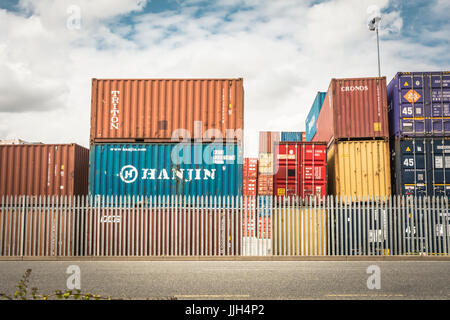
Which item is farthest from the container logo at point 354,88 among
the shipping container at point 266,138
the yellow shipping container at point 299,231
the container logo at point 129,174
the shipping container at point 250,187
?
the shipping container at point 266,138

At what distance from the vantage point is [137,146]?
13.9 m

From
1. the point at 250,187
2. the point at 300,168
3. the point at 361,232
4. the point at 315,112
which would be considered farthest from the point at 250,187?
the point at 361,232

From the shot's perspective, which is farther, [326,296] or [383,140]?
[383,140]

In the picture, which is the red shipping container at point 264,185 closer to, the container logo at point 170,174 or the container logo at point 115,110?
the container logo at point 170,174

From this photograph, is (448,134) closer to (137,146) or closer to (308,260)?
(308,260)

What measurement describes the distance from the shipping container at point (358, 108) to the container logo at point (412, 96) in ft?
2.39

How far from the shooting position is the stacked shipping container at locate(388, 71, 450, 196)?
1378 centimetres

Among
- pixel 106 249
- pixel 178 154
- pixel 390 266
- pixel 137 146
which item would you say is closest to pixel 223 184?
pixel 178 154

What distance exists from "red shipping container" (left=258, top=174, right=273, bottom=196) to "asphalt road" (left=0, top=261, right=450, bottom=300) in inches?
477

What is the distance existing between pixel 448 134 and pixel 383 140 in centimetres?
215

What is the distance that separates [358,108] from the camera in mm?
14695

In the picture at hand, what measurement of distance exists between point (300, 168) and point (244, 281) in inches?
285

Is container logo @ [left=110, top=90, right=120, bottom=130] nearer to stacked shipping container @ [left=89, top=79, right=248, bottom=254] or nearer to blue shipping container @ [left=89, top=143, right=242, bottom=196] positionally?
stacked shipping container @ [left=89, top=79, right=248, bottom=254]

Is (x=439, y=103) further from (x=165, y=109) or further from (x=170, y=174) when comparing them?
(x=170, y=174)
